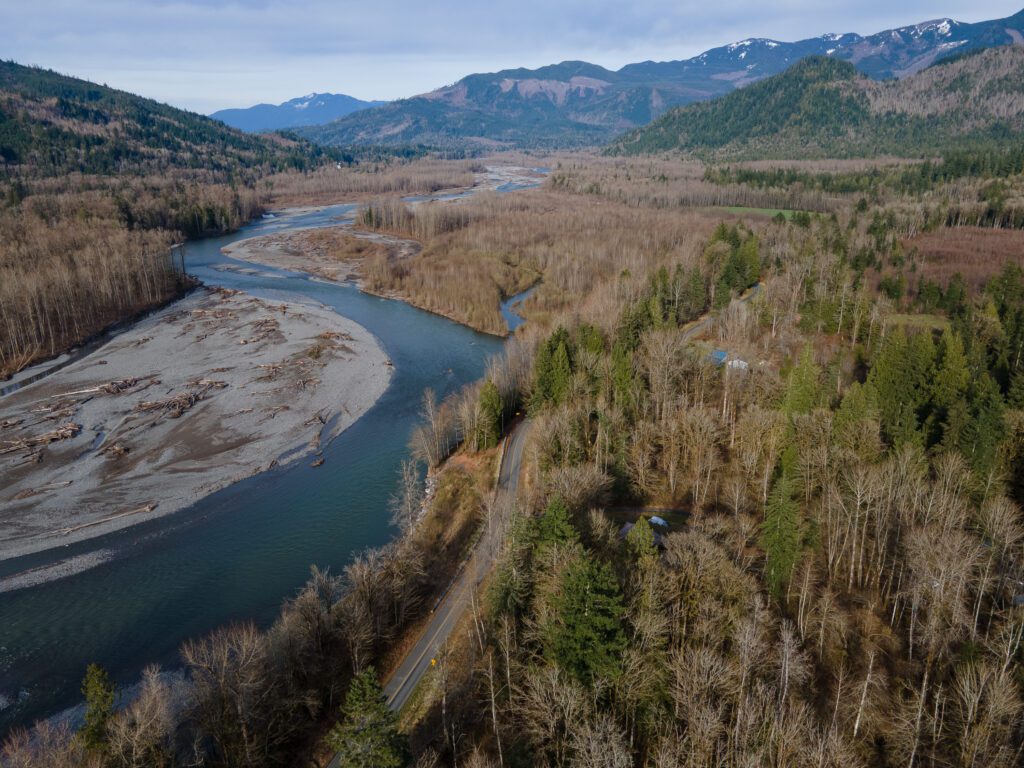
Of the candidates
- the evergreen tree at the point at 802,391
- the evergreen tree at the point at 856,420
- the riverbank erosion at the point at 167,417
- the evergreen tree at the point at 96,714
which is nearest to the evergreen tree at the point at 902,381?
the evergreen tree at the point at 856,420

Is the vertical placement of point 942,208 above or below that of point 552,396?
above

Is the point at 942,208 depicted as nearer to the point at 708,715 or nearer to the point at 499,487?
the point at 499,487

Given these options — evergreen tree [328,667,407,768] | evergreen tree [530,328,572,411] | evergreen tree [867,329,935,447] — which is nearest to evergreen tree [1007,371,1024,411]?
evergreen tree [867,329,935,447]

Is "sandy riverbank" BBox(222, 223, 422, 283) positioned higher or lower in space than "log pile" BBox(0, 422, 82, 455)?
higher

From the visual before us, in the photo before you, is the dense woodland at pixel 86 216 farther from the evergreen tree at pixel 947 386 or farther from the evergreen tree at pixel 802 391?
the evergreen tree at pixel 947 386

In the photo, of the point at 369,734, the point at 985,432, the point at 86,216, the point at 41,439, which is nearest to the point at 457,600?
the point at 369,734

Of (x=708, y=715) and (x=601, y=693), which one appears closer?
(x=708, y=715)

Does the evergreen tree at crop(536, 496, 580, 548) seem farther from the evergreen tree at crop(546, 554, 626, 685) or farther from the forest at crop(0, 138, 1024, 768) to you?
the evergreen tree at crop(546, 554, 626, 685)

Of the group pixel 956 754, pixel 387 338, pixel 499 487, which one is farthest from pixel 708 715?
pixel 387 338
